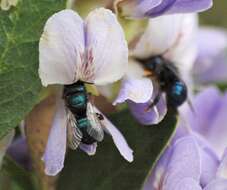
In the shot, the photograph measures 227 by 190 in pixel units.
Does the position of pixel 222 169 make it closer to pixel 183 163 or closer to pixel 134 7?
pixel 183 163

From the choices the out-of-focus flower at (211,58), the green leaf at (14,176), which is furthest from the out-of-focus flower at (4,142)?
the out-of-focus flower at (211,58)

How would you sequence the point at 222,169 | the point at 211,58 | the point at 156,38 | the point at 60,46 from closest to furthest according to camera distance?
the point at 60,46
the point at 222,169
the point at 156,38
the point at 211,58

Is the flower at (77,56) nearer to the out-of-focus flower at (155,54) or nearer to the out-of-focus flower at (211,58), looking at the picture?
the out-of-focus flower at (155,54)

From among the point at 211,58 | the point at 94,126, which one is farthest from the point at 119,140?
the point at 211,58

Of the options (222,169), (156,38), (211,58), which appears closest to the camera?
(222,169)

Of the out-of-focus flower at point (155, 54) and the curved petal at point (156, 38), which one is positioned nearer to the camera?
the out-of-focus flower at point (155, 54)

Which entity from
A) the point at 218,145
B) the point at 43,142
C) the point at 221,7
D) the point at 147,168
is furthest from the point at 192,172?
the point at 221,7

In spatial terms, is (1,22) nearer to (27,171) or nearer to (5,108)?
(5,108)

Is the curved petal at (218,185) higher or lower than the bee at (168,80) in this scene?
lower
